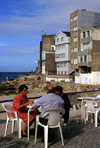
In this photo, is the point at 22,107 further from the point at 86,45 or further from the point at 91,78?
the point at 86,45

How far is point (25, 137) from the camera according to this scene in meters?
6.89

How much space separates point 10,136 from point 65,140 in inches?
64.1

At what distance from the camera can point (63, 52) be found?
6519 centimetres

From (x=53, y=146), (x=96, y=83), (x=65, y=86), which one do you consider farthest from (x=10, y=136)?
(x=65, y=86)

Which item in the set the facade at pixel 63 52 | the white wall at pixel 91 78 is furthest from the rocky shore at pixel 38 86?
the facade at pixel 63 52

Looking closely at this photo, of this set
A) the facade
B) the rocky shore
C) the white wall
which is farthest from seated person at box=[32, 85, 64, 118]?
the facade

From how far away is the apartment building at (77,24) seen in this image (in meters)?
57.8

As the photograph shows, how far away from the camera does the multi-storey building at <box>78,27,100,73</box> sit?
5091 cm

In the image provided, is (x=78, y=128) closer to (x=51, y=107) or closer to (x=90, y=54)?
(x=51, y=107)

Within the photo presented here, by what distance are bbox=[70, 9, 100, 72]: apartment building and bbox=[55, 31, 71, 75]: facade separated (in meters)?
2.77

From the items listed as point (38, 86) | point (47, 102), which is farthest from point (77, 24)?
point (47, 102)

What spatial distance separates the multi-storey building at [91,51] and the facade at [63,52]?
9.70 meters

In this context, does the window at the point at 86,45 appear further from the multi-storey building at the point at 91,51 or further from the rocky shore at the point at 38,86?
the rocky shore at the point at 38,86

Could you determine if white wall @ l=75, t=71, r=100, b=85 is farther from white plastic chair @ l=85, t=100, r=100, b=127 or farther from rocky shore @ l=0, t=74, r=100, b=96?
white plastic chair @ l=85, t=100, r=100, b=127
